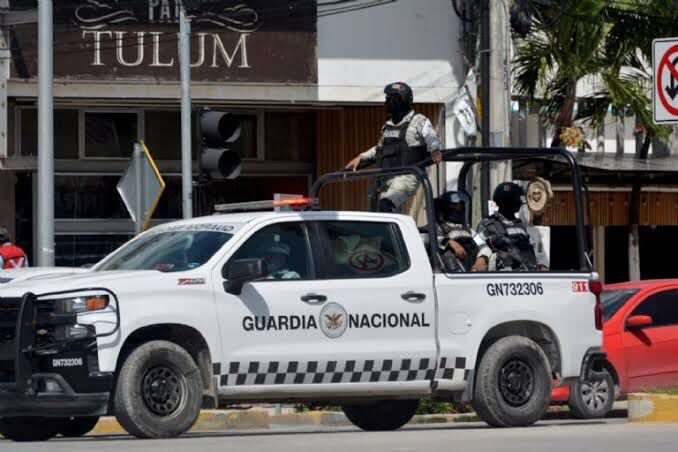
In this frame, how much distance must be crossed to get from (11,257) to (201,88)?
5.76 meters

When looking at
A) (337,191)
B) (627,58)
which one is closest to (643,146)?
(627,58)

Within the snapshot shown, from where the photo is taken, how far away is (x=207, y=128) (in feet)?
56.8

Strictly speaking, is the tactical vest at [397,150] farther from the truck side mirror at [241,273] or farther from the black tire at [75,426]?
the black tire at [75,426]

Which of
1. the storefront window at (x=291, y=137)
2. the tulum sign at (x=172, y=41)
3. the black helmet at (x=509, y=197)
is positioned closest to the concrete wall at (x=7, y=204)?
the tulum sign at (x=172, y=41)

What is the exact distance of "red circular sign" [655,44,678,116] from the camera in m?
14.1

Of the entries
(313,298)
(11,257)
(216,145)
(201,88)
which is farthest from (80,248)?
(313,298)

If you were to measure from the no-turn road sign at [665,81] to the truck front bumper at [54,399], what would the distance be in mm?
5946

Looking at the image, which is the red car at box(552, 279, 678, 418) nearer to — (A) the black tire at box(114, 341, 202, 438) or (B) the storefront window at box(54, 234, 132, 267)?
(A) the black tire at box(114, 341, 202, 438)

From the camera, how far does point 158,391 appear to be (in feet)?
36.1

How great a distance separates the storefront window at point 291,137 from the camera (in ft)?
84.5

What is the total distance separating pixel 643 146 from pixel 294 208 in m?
14.8

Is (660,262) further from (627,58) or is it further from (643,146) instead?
(627,58)

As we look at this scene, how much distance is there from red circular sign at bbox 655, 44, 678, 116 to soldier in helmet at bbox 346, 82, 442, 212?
2.19 metres

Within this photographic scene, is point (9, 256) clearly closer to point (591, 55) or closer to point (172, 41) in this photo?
point (172, 41)
